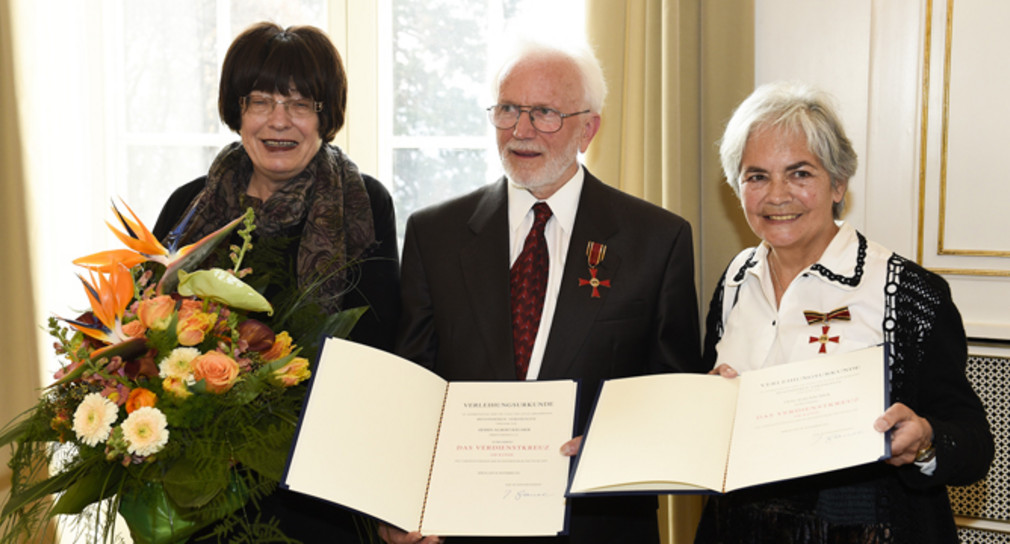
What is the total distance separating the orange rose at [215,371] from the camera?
1411 millimetres

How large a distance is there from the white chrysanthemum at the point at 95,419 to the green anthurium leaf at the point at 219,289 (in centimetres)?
23

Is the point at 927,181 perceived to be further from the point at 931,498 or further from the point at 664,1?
the point at 931,498

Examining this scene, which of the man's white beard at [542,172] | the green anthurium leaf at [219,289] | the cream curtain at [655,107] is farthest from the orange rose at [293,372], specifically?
the cream curtain at [655,107]

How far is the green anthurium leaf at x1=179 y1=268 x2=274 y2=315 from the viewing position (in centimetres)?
145

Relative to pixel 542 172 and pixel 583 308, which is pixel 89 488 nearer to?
pixel 583 308

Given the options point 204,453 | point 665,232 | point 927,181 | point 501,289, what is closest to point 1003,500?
point 927,181

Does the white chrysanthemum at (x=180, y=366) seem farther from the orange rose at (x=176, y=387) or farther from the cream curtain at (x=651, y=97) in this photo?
the cream curtain at (x=651, y=97)

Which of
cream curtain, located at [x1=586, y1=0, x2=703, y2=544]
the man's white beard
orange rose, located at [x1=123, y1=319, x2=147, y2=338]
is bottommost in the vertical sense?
orange rose, located at [x1=123, y1=319, x2=147, y2=338]

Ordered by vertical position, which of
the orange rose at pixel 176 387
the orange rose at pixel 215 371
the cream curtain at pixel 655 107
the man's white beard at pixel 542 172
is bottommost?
the orange rose at pixel 176 387

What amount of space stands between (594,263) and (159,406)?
3.41 ft

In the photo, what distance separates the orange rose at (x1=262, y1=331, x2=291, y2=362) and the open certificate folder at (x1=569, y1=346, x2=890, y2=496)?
606 mm

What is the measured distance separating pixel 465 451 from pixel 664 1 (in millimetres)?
1899

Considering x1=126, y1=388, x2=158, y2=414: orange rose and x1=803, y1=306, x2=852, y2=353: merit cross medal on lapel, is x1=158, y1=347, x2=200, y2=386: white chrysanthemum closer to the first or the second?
x1=126, y1=388, x2=158, y2=414: orange rose
